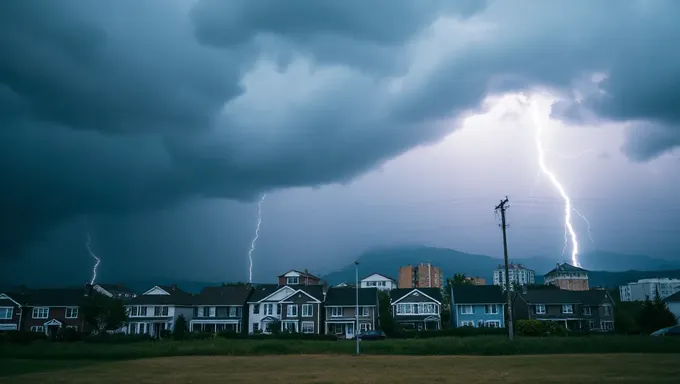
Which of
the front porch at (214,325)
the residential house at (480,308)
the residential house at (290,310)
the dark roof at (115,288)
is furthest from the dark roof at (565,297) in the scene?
the dark roof at (115,288)

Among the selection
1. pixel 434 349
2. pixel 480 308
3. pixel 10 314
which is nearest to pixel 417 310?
pixel 480 308

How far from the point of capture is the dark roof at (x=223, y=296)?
9969 centimetres

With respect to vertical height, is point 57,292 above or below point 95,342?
above

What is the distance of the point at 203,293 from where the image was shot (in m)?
103

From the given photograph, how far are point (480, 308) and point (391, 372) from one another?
213 feet

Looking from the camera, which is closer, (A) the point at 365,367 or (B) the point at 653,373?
(B) the point at 653,373

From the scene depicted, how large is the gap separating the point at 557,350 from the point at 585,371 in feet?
57.1

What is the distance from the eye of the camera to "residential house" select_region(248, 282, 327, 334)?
92250 mm

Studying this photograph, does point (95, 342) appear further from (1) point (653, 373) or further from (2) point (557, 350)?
(1) point (653, 373)

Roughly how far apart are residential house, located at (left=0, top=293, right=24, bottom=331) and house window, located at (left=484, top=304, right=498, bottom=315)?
82.6m

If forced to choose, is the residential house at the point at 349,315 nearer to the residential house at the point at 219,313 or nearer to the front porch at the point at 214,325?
the residential house at the point at 219,313

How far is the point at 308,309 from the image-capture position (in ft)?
304

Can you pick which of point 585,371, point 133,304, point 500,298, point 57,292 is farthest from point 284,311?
point 585,371

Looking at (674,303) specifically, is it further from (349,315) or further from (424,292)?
(349,315)
